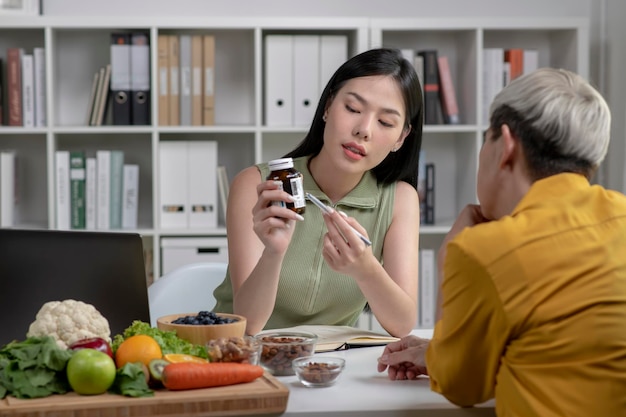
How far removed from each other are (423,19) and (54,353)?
2.71 meters

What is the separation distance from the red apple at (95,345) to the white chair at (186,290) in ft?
2.99

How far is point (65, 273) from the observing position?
5.63ft

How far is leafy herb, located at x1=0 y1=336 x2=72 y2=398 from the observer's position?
134 centimetres

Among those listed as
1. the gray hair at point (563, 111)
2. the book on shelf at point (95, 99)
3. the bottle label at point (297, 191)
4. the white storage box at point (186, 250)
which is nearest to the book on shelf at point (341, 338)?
the bottle label at point (297, 191)

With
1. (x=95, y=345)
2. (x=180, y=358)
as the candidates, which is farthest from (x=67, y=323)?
(x=180, y=358)

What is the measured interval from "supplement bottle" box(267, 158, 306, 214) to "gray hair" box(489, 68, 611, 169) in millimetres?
456

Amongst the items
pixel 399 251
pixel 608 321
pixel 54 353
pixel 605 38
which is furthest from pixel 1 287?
pixel 605 38

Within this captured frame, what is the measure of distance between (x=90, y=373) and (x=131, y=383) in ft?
0.21

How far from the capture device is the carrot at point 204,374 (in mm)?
1379

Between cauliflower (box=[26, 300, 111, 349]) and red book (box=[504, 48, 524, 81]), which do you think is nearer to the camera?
cauliflower (box=[26, 300, 111, 349])

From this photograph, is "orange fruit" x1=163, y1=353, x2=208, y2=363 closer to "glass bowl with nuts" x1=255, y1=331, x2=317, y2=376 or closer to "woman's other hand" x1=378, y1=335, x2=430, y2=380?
"glass bowl with nuts" x1=255, y1=331, x2=317, y2=376

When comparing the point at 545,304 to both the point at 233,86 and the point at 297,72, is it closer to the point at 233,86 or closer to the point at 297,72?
the point at 297,72

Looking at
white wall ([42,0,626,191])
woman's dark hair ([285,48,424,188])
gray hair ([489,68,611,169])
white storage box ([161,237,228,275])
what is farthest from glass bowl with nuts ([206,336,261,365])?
white wall ([42,0,626,191])

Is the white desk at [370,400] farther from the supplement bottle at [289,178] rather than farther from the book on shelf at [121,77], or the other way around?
the book on shelf at [121,77]
